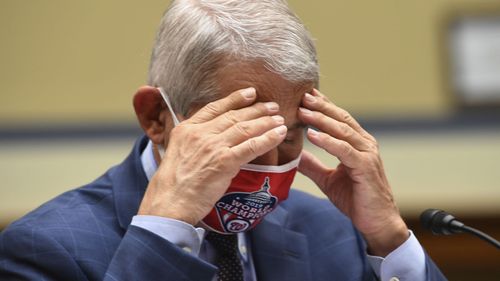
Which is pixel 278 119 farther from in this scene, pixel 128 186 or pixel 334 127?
pixel 128 186

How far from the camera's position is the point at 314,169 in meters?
2.38

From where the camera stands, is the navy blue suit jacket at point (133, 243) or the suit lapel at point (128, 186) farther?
the suit lapel at point (128, 186)

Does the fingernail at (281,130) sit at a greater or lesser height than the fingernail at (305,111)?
lesser

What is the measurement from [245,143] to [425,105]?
9.28 ft

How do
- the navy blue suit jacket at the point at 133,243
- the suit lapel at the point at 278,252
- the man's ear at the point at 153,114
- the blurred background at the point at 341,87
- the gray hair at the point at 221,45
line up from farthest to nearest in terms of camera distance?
the blurred background at the point at 341,87 < the suit lapel at the point at 278,252 < the man's ear at the point at 153,114 < the gray hair at the point at 221,45 < the navy blue suit jacket at the point at 133,243

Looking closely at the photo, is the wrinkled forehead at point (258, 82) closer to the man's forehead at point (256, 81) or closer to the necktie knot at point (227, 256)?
the man's forehead at point (256, 81)

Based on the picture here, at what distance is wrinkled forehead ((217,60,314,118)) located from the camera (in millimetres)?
2027

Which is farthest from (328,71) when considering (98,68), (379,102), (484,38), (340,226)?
(340,226)

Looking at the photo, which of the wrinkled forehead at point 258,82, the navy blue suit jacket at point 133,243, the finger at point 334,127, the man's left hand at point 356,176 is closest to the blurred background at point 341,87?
the navy blue suit jacket at point 133,243

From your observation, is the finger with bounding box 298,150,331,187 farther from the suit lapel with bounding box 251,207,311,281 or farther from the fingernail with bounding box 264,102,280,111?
the fingernail with bounding box 264,102,280,111

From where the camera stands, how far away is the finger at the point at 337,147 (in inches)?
81.9

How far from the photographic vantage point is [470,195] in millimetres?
4566

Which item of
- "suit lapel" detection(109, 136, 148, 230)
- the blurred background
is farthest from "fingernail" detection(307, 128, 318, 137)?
the blurred background

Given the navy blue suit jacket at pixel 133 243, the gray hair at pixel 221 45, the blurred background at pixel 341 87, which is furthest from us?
the blurred background at pixel 341 87
